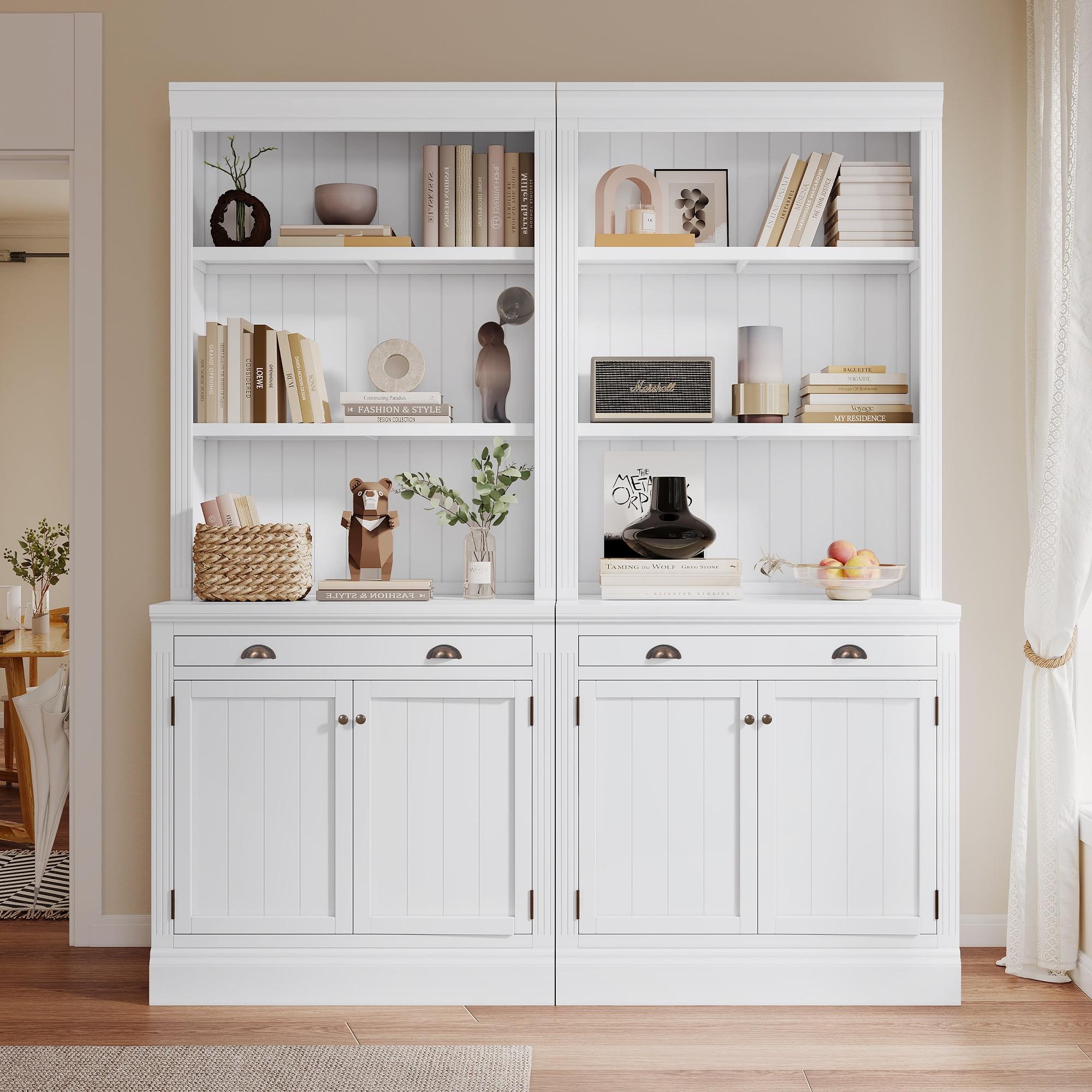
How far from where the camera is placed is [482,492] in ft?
8.35

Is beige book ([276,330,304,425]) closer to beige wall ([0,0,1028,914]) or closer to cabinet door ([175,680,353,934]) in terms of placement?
beige wall ([0,0,1028,914])

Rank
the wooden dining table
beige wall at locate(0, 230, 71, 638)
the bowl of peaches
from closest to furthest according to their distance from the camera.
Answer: the bowl of peaches → the wooden dining table → beige wall at locate(0, 230, 71, 638)

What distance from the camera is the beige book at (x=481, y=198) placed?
258 cm

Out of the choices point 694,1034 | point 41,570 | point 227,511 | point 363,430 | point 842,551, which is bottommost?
point 694,1034

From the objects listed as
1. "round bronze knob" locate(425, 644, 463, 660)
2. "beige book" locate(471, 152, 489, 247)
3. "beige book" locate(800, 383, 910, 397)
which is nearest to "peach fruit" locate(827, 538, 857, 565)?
"beige book" locate(800, 383, 910, 397)

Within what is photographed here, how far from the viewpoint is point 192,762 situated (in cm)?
238

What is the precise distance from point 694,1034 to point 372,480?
168 centimetres

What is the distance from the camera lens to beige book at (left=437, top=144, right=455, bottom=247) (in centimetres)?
258

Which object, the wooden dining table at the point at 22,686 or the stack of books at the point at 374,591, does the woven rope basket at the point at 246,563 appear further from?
the wooden dining table at the point at 22,686

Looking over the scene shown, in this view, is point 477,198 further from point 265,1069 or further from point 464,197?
point 265,1069

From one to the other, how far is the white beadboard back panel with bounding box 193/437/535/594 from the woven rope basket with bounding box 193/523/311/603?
13.7 inches

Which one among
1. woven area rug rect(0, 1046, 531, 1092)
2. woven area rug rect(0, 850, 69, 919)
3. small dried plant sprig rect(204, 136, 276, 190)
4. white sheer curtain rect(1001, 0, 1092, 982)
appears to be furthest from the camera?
woven area rug rect(0, 850, 69, 919)

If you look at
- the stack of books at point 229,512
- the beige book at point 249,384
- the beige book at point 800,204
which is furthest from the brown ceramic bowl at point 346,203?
the beige book at point 800,204

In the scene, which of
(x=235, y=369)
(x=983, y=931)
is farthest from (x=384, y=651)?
(x=983, y=931)
